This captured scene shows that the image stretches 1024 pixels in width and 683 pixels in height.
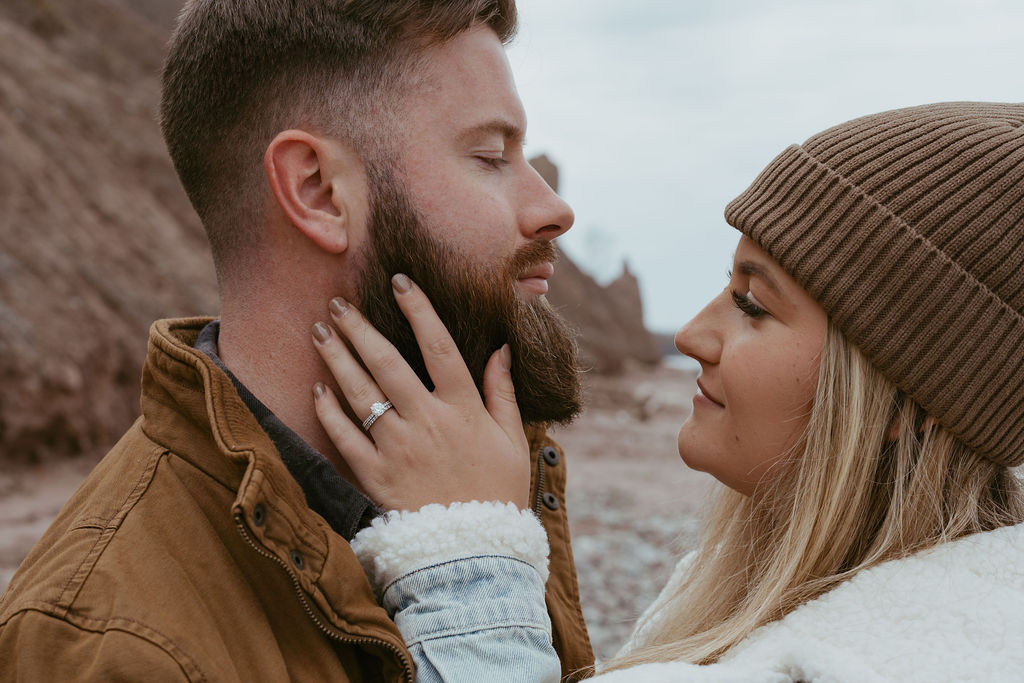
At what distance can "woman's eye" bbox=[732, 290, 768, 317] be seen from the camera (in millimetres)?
2340

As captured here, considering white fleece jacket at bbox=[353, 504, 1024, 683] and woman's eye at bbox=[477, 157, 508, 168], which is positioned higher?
woman's eye at bbox=[477, 157, 508, 168]

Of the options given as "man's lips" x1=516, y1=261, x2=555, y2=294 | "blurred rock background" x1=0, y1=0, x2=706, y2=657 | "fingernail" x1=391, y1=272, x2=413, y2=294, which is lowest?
"blurred rock background" x1=0, y1=0, x2=706, y2=657

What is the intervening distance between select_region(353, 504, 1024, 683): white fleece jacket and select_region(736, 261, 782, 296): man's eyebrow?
2.37ft

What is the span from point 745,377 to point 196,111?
5.09 ft

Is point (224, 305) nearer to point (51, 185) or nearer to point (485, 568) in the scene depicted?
point (485, 568)

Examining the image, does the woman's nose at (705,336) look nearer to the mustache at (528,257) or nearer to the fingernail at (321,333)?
the mustache at (528,257)

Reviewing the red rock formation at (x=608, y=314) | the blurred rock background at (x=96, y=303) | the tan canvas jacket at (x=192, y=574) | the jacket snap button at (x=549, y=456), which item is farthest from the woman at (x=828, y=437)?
the red rock formation at (x=608, y=314)

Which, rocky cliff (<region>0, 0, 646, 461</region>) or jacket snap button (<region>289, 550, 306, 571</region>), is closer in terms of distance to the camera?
jacket snap button (<region>289, 550, 306, 571</region>)

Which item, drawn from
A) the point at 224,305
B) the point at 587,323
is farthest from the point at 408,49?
the point at 587,323

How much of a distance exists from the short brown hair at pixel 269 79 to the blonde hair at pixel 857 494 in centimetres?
131

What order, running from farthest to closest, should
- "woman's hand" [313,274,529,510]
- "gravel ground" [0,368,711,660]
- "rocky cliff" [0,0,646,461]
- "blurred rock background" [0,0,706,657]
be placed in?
"rocky cliff" [0,0,646,461] < "blurred rock background" [0,0,706,657] < "gravel ground" [0,368,711,660] < "woman's hand" [313,274,529,510]

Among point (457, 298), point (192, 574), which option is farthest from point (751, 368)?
point (192, 574)

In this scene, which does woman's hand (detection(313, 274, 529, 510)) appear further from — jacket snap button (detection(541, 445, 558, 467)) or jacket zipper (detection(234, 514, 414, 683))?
jacket snap button (detection(541, 445, 558, 467))

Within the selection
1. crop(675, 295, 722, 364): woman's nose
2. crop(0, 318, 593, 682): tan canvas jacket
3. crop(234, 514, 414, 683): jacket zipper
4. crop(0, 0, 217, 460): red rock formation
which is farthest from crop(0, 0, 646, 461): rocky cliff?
crop(234, 514, 414, 683): jacket zipper
